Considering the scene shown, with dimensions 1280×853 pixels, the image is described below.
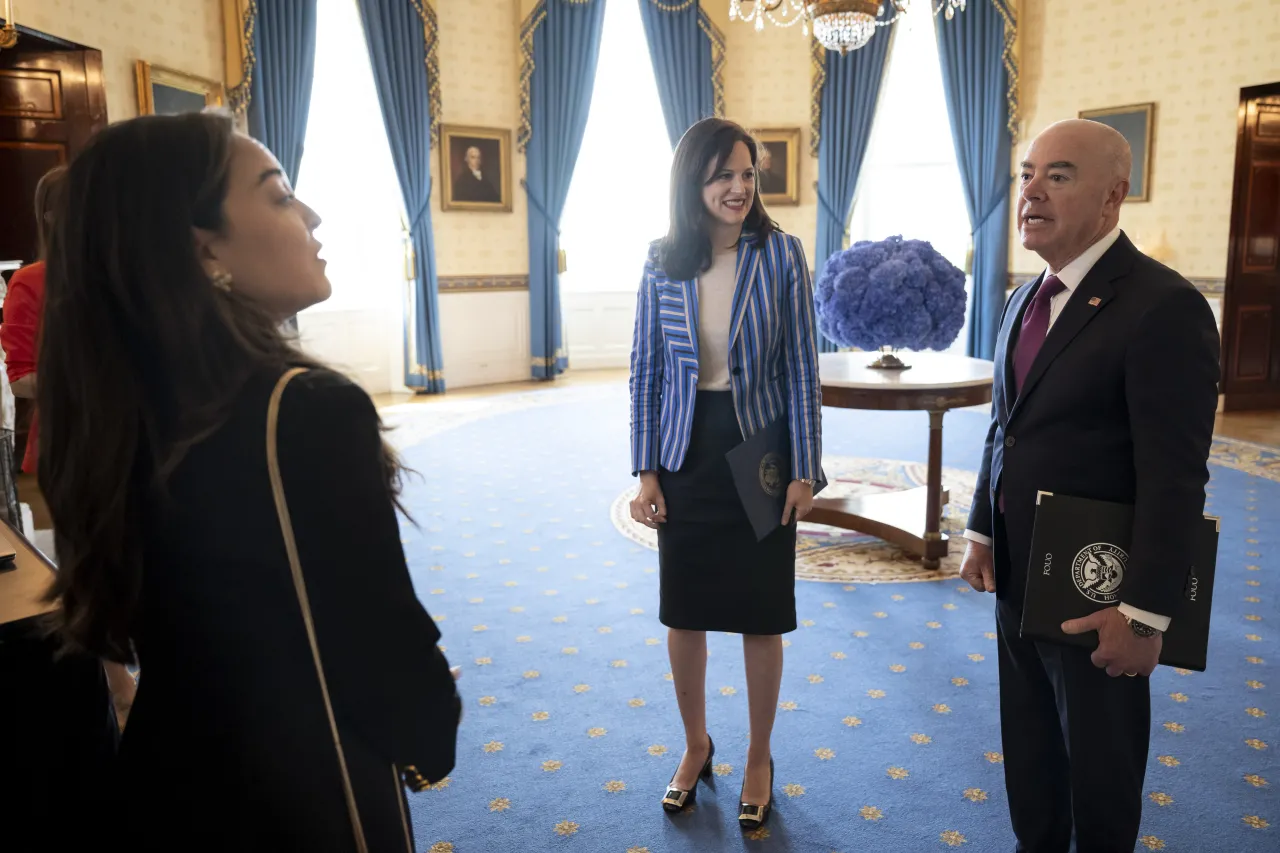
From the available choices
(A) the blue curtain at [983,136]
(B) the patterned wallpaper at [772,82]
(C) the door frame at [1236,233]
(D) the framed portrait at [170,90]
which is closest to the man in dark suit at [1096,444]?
(D) the framed portrait at [170,90]

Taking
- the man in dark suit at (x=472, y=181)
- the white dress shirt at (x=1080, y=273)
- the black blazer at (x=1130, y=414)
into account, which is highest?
the man in dark suit at (x=472, y=181)

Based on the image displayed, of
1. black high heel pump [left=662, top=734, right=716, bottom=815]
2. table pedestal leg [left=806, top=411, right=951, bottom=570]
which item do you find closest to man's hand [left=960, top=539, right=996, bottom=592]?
black high heel pump [left=662, top=734, right=716, bottom=815]

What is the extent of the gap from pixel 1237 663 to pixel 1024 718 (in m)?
1.81

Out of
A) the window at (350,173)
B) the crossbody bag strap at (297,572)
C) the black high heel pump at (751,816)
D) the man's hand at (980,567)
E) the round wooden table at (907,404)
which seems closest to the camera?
the crossbody bag strap at (297,572)

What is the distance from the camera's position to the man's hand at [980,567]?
213 cm

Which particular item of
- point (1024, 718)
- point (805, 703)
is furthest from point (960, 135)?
point (1024, 718)

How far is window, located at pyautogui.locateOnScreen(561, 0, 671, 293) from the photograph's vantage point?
33.3ft

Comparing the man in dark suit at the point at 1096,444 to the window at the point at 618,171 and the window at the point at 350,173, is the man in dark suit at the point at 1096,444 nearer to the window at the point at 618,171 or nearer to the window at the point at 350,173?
the window at the point at 350,173

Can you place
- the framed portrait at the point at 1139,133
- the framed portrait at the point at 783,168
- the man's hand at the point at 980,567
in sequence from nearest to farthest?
the man's hand at the point at 980,567
the framed portrait at the point at 1139,133
the framed portrait at the point at 783,168

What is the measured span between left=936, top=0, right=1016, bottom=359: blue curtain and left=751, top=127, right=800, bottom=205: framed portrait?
163 centimetres

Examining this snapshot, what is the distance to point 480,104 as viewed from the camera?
375 inches

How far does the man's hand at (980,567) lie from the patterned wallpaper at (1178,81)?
289 inches

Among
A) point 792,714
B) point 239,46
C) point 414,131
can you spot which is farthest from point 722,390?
point 414,131

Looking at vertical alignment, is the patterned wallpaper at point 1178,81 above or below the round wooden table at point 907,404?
above
